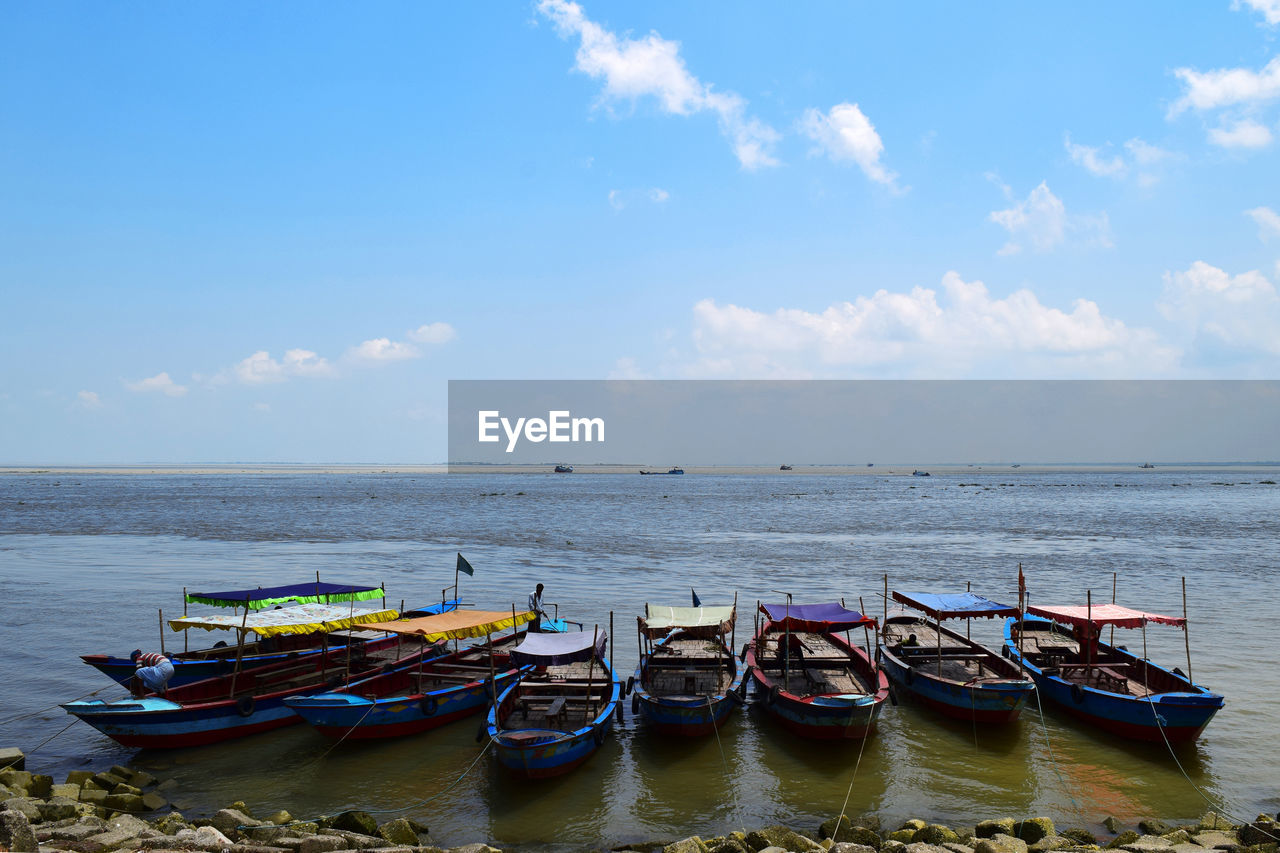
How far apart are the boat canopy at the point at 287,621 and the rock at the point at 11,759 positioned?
3065 millimetres

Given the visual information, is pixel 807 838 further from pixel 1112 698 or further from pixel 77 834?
pixel 77 834

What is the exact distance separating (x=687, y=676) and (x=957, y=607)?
6.80m

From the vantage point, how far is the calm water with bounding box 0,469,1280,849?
42.9 feet

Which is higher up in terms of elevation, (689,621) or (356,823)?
(689,621)

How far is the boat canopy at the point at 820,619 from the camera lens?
1689cm

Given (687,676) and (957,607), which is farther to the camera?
(957,607)

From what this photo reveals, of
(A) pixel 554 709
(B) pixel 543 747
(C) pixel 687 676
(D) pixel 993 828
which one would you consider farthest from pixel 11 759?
(D) pixel 993 828

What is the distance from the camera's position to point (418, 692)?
681 inches

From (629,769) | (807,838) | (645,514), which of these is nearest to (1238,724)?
(807,838)

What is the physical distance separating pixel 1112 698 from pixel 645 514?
6111 centimetres

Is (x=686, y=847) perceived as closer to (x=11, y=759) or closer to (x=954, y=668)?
(x=954, y=668)

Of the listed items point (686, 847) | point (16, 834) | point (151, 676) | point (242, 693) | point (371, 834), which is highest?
point (151, 676)

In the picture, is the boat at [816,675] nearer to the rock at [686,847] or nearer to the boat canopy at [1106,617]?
the boat canopy at [1106,617]

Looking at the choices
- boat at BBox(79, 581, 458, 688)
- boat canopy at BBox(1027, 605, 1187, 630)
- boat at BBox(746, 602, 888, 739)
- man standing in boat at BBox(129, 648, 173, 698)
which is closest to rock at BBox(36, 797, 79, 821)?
man standing in boat at BBox(129, 648, 173, 698)
